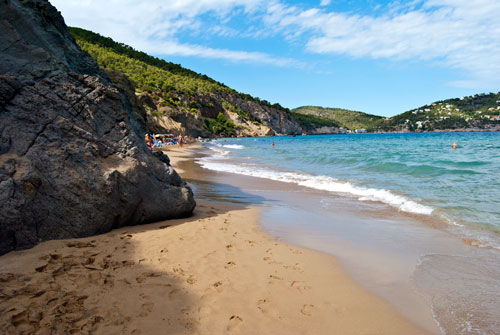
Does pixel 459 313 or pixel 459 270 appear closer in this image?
pixel 459 313

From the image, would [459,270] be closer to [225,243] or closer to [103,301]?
[225,243]

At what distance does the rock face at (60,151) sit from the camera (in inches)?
167

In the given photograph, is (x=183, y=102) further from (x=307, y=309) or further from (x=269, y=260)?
(x=307, y=309)

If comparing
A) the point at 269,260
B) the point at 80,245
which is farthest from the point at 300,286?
the point at 80,245

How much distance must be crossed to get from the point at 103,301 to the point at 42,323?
0.52 metres

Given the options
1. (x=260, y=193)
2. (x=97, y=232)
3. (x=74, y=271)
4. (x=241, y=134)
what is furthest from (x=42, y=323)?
(x=241, y=134)

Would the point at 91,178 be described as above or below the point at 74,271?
above

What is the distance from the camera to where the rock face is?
13.9 ft

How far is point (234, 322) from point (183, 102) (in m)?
88.4

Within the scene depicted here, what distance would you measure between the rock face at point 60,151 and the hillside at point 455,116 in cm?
13667

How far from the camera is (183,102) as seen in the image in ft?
286

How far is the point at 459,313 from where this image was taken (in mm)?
3164

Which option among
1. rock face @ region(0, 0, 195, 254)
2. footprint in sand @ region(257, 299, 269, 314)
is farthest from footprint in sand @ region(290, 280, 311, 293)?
rock face @ region(0, 0, 195, 254)

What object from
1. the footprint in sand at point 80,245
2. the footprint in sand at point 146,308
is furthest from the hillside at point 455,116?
the footprint in sand at point 146,308
